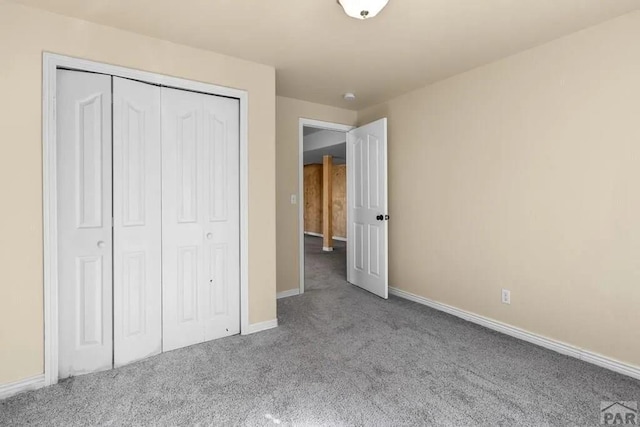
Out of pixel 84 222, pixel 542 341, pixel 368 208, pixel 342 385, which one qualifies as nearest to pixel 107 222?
Result: pixel 84 222

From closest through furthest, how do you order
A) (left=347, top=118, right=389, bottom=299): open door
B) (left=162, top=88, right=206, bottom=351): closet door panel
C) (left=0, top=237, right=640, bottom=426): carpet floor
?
(left=0, top=237, right=640, bottom=426): carpet floor
(left=162, top=88, right=206, bottom=351): closet door panel
(left=347, top=118, right=389, bottom=299): open door

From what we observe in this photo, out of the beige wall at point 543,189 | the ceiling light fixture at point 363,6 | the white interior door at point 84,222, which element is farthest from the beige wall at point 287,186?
the ceiling light fixture at point 363,6

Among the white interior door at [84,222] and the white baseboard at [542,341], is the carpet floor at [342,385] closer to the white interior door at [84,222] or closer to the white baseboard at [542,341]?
the white baseboard at [542,341]

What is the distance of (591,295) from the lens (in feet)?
7.29

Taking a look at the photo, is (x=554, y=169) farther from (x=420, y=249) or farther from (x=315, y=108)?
(x=315, y=108)

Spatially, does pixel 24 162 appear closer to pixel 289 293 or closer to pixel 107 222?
pixel 107 222

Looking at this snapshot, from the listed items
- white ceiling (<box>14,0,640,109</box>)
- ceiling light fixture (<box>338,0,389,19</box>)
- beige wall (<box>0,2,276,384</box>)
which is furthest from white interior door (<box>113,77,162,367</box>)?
ceiling light fixture (<box>338,0,389,19</box>)

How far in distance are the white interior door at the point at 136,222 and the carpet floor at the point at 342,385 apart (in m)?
0.23

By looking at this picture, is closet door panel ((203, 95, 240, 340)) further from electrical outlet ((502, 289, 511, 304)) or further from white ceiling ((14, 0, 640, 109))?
electrical outlet ((502, 289, 511, 304))

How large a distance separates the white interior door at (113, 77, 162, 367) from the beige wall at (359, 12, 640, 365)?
2.62 m

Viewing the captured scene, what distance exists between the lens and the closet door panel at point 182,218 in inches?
94.3

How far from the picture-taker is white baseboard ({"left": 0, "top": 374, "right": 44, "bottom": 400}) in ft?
6.06

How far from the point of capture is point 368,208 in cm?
393

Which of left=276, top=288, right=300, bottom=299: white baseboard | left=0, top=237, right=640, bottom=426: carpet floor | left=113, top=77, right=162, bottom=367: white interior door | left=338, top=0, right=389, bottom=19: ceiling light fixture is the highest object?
left=338, top=0, right=389, bottom=19: ceiling light fixture
